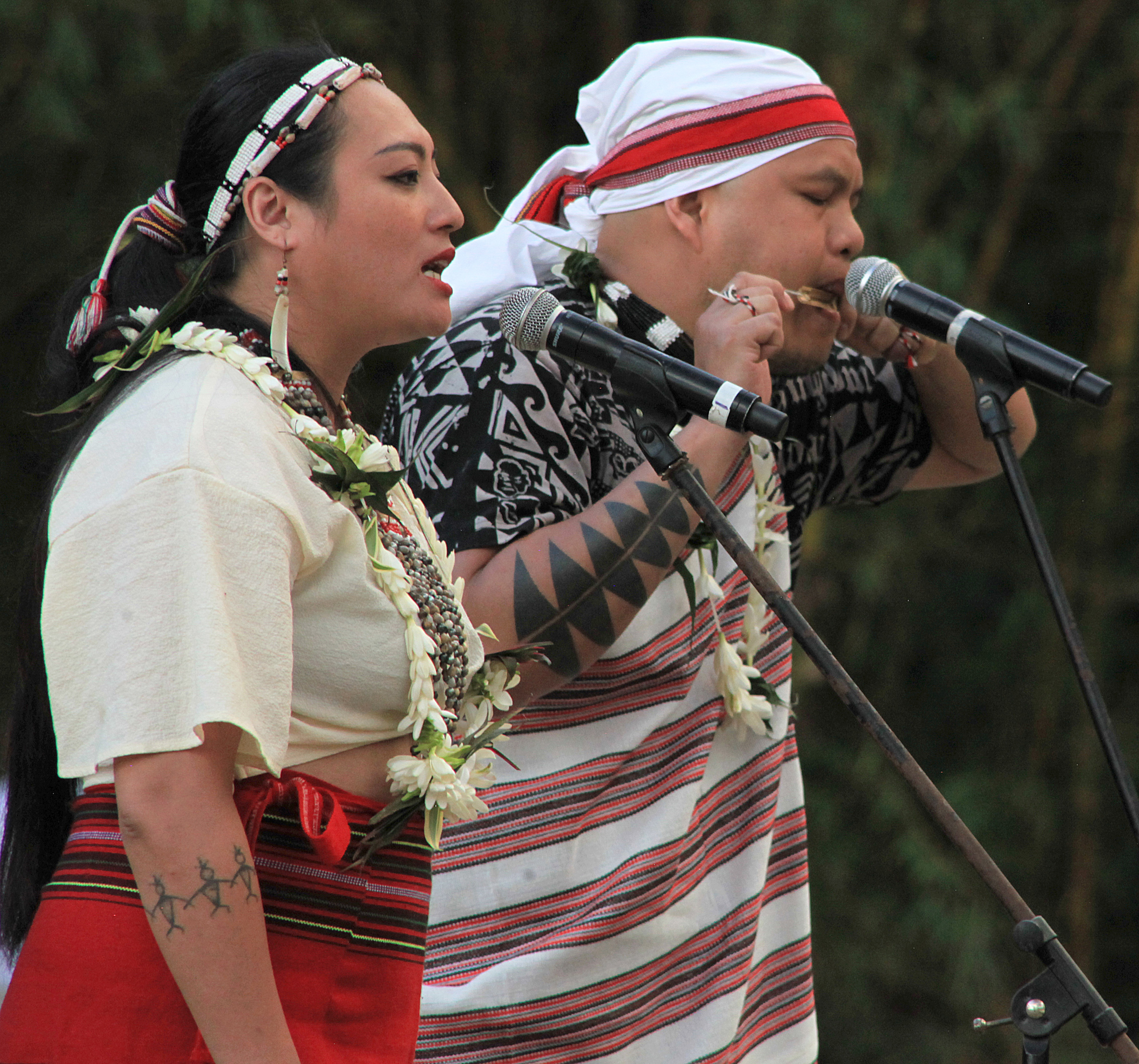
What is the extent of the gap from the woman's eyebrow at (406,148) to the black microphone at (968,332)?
593 millimetres

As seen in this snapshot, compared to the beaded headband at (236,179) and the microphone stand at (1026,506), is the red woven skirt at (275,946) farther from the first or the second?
the microphone stand at (1026,506)

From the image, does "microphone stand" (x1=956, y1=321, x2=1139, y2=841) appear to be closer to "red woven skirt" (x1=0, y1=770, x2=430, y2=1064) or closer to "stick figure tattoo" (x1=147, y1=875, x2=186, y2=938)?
"red woven skirt" (x1=0, y1=770, x2=430, y2=1064)

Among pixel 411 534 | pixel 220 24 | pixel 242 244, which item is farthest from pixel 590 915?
pixel 220 24

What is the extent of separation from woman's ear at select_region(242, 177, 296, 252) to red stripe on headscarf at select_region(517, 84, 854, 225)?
769 mm

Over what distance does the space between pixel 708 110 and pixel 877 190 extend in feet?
7.07

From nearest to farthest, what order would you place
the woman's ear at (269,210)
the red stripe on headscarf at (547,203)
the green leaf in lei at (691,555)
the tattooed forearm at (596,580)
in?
1. the woman's ear at (269,210)
2. the tattooed forearm at (596,580)
3. the green leaf in lei at (691,555)
4. the red stripe on headscarf at (547,203)

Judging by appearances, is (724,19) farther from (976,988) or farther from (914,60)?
(976,988)

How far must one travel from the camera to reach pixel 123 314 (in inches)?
60.0

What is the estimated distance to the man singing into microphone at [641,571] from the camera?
186cm

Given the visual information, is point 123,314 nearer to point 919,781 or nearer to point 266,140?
point 266,140

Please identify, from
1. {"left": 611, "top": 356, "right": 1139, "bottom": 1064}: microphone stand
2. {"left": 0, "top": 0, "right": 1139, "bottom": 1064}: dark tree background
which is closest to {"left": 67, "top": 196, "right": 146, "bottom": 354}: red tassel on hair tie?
{"left": 611, "top": 356, "right": 1139, "bottom": 1064}: microphone stand

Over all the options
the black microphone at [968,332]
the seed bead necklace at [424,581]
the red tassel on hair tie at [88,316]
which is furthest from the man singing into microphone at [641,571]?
the red tassel on hair tie at [88,316]

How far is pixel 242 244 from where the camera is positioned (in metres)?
1.54

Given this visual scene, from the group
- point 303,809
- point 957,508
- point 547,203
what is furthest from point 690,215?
point 957,508
